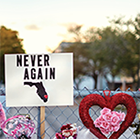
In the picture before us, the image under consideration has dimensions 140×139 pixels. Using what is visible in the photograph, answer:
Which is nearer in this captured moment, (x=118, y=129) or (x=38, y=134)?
(x=118, y=129)

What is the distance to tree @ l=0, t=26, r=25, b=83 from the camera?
23.9m

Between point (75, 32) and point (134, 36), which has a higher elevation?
point (75, 32)

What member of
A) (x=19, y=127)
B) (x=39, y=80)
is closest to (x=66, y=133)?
(x=19, y=127)

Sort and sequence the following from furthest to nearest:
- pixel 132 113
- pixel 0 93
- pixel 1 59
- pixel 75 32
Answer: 1. pixel 75 32
2. pixel 1 59
3. pixel 0 93
4. pixel 132 113

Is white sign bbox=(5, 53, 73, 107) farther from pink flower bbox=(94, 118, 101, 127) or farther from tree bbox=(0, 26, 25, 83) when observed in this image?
tree bbox=(0, 26, 25, 83)

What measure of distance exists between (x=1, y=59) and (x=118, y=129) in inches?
897

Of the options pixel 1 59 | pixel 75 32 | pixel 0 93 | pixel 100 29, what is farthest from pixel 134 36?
pixel 0 93

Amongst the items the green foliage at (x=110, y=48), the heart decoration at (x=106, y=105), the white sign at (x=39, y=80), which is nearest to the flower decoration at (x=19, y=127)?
the white sign at (x=39, y=80)

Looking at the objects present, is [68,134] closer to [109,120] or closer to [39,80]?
[109,120]

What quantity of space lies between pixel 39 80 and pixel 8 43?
2336 cm

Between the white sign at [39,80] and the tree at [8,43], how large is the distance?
21808 millimetres

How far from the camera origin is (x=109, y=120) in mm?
1954

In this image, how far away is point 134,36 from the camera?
17547 millimetres

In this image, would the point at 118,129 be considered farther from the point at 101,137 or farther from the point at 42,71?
the point at 42,71
